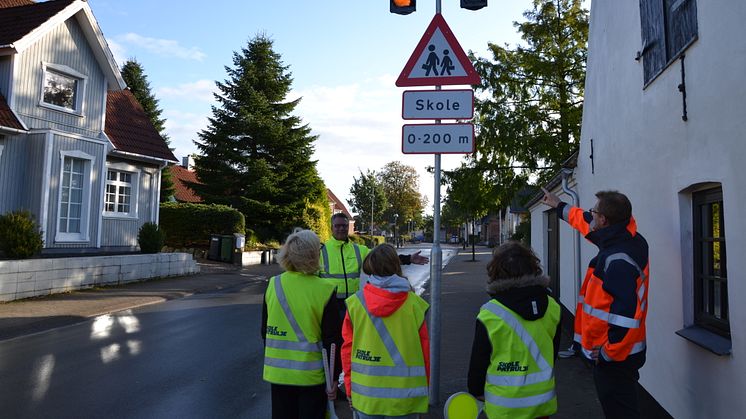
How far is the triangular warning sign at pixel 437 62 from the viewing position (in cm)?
452

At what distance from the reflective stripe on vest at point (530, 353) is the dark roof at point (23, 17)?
52.0 ft

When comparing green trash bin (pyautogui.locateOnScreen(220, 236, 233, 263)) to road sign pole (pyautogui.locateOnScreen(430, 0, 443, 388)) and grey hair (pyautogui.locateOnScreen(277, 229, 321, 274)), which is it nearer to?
road sign pole (pyautogui.locateOnScreen(430, 0, 443, 388))

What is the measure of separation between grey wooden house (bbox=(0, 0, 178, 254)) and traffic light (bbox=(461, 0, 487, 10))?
13327 millimetres

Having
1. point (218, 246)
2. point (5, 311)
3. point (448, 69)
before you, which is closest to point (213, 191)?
point (218, 246)

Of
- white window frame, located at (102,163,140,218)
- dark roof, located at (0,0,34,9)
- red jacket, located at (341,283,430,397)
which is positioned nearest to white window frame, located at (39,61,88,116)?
white window frame, located at (102,163,140,218)

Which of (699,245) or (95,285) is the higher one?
(699,245)

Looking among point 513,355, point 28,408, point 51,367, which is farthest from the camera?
point 51,367

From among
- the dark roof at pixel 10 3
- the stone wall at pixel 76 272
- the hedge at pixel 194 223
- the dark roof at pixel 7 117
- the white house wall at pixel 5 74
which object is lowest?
the stone wall at pixel 76 272

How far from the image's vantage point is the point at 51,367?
242 inches

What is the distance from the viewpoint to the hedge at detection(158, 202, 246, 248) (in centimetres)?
2305

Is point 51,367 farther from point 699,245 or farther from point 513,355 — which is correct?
point 699,245

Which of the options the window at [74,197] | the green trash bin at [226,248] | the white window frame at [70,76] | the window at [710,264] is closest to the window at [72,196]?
the window at [74,197]

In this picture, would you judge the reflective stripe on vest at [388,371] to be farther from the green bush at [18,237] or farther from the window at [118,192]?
the window at [118,192]

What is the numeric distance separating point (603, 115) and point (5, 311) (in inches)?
413
